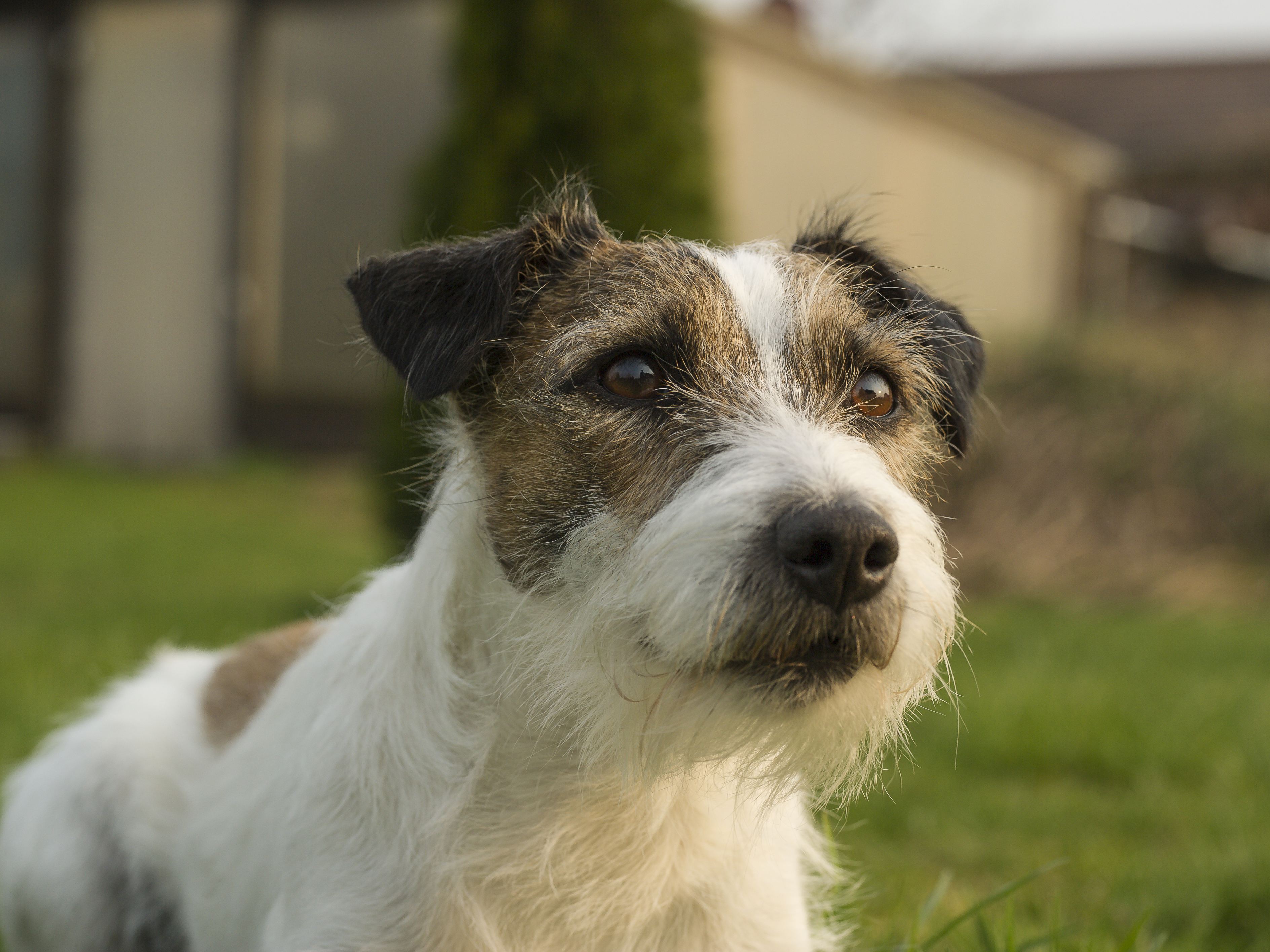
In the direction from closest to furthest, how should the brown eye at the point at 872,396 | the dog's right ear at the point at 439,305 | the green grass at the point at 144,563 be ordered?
the dog's right ear at the point at 439,305, the brown eye at the point at 872,396, the green grass at the point at 144,563

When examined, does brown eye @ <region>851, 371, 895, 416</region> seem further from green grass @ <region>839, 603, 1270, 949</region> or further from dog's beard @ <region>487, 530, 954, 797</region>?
green grass @ <region>839, 603, 1270, 949</region>

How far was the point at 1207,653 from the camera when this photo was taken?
662cm

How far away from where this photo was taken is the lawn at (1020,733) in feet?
11.4

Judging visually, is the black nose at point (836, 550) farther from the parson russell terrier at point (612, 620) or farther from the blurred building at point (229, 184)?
Result: the blurred building at point (229, 184)

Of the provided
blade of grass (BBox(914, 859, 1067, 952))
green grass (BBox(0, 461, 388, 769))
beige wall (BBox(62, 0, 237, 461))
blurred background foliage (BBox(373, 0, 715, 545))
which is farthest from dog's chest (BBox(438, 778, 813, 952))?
beige wall (BBox(62, 0, 237, 461))

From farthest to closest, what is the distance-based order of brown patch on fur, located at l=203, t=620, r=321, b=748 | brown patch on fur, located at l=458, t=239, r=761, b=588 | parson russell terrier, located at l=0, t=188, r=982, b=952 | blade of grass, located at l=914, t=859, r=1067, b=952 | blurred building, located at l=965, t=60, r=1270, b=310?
blurred building, located at l=965, t=60, r=1270, b=310
brown patch on fur, located at l=203, t=620, r=321, b=748
blade of grass, located at l=914, t=859, r=1067, b=952
brown patch on fur, located at l=458, t=239, r=761, b=588
parson russell terrier, located at l=0, t=188, r=982, b=952

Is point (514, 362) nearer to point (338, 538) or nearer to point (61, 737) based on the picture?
point (61, 737)

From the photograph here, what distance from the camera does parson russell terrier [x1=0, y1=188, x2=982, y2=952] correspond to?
201 cm

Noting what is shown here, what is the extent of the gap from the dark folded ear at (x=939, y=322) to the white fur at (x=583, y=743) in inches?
14.8

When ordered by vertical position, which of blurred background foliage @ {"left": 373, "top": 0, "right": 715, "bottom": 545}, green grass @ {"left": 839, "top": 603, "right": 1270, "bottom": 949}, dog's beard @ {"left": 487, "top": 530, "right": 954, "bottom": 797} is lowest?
green grass @ {"left": 839, "top": 603, "right": 1270, "bottom": 949}

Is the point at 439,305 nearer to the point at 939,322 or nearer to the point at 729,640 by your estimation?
the point at 729,640

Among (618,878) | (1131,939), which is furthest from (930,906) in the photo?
(618,878)

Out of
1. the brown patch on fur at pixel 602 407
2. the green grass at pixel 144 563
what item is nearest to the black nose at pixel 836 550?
the brown patch on fur at pixel 602 407

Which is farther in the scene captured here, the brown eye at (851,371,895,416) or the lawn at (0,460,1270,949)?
the lawn at (0,460,1270,949)
